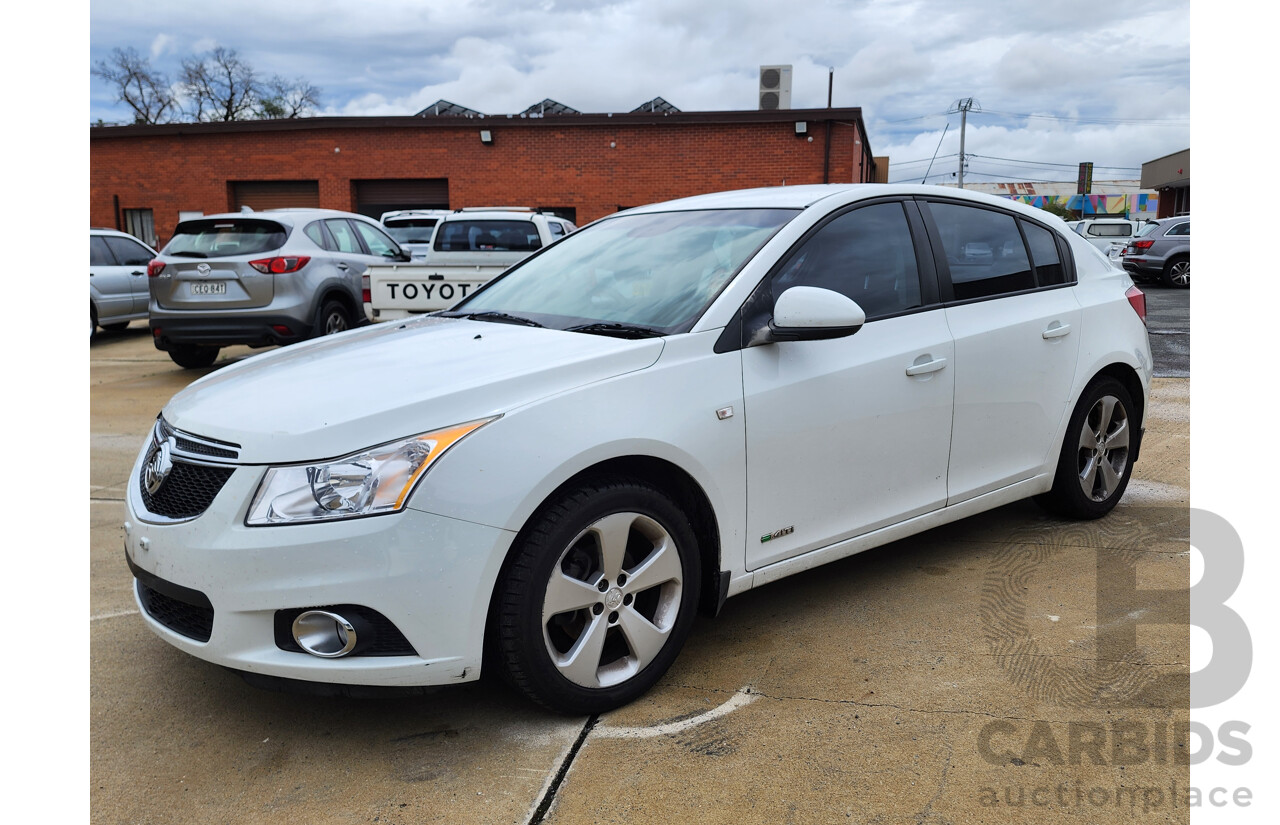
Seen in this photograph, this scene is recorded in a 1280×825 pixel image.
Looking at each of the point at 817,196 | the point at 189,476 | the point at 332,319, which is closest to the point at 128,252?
the point at 332,319

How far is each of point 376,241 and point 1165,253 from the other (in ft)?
55.3

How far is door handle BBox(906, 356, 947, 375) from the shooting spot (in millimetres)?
3531

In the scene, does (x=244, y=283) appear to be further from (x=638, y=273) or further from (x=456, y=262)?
(x=638, y=273)

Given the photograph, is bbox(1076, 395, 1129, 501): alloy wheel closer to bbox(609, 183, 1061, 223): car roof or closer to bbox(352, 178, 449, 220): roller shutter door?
bbox(609, 183, 1061, 223): car roof

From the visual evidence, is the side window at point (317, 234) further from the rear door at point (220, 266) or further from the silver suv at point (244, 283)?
the rear door at point (220, 266)

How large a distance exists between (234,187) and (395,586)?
26966 millimetres

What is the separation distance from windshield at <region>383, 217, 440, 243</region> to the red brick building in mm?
8166

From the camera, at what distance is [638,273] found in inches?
141

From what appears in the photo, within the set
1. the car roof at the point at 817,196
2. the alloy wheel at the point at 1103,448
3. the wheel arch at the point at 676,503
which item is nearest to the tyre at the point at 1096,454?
the alloy wheel at the point at 1103,448

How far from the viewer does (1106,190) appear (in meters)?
69.0

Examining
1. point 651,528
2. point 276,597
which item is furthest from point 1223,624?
point 276,597

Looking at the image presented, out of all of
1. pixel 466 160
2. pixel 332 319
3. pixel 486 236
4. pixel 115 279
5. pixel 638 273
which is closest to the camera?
pixel 638 273

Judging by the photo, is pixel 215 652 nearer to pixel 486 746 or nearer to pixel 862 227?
pixel 486 746

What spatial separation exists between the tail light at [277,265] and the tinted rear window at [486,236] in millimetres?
2558
